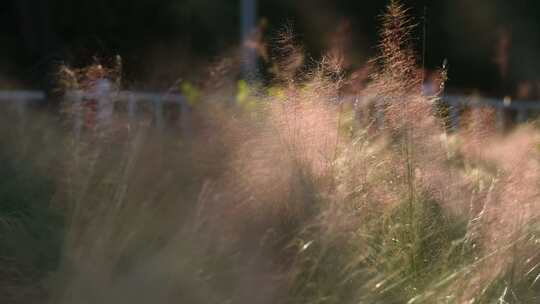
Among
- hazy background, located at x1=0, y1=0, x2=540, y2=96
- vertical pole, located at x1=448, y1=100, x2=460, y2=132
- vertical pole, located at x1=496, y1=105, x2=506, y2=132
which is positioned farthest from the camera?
hazy background, located at x1=0, y1=0, x2=540, y2=96

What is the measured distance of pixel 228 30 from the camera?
13.4 meters

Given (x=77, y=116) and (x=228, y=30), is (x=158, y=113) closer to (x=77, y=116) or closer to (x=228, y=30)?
(x=77, y=116)

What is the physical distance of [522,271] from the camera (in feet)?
15.1

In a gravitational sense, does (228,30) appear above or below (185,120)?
above

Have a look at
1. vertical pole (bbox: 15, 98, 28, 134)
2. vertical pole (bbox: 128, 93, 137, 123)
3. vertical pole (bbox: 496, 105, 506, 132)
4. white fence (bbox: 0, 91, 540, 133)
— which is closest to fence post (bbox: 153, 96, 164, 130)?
white fence (bbox: 0, 91, 540, 133)

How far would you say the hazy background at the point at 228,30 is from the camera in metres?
10.1

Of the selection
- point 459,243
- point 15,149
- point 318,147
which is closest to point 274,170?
point 318,147

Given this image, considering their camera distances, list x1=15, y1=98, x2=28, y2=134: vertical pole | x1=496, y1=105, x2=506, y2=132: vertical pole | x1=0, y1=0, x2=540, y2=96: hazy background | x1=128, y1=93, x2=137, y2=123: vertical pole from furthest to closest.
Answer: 1. x1=0, y1=0, x2=540, y2=96: hazy background
2. x1=496, y1=105, x2=506, y2=132: vertical pole
3. x1=15, y1=98, x2=28, y2=134: vertical pole
4. x1=128, y1=93, x2=137, y2=123: vertical pole

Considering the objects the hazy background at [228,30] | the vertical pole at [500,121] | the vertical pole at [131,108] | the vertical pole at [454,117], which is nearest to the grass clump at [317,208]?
the vertical pole at [454,117]

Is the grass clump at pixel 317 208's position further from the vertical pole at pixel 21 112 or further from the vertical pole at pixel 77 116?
the vertical pole at pixel 21 112

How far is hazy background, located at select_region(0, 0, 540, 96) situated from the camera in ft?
33.2

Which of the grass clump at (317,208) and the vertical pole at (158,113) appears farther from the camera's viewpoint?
the vertical pole at (158,113)

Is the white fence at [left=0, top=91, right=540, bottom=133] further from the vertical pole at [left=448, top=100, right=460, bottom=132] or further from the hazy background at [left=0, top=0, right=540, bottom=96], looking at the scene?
the hazy background at [left=0, top=0, right=540, bottom=96]

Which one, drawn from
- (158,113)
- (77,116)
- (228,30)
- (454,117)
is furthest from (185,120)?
(228,30)
